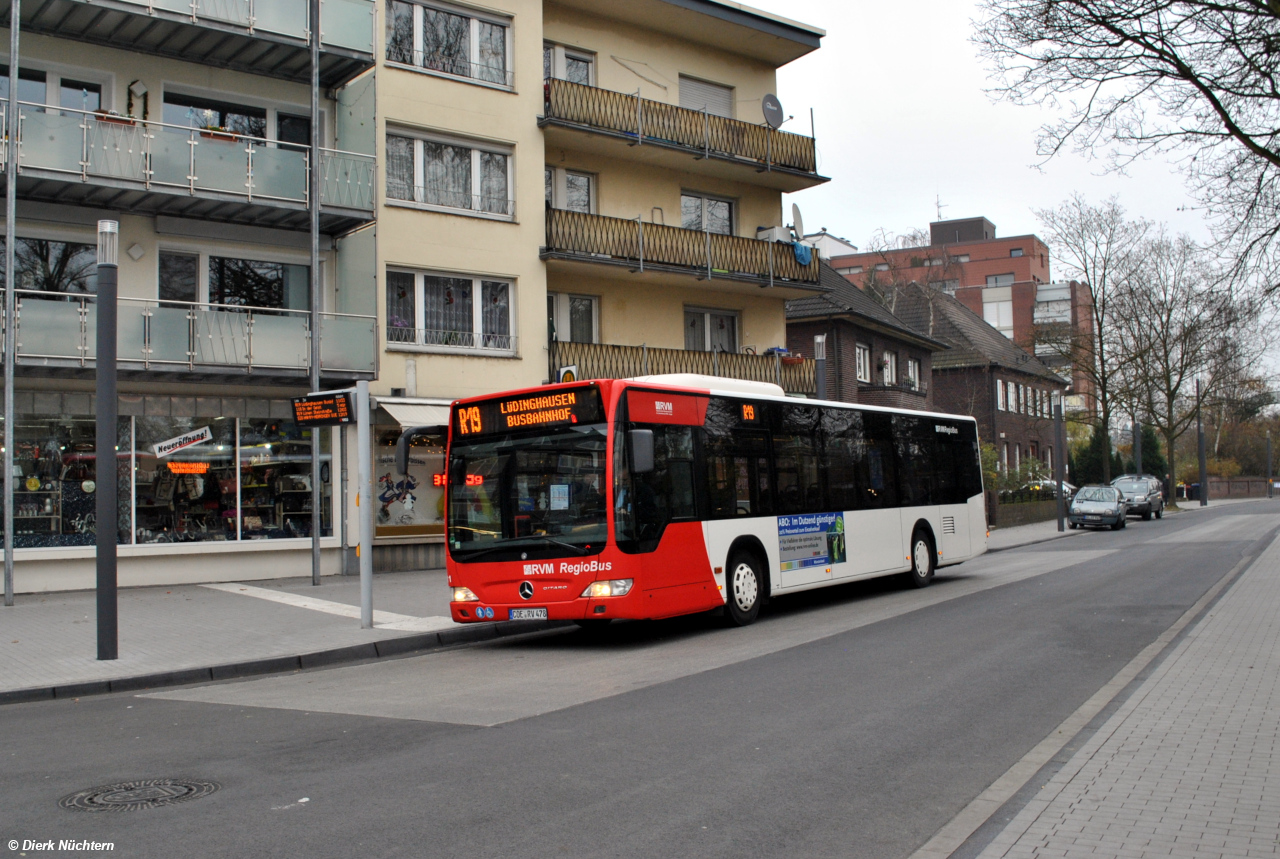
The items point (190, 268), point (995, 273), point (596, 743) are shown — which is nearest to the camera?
point (596, 743)

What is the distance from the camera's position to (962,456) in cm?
1988

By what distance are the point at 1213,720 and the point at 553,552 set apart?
21.5ft

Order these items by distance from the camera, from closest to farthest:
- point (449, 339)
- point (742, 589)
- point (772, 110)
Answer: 1. point (742, 589)
2. point (449, 339)
3. point (772, 110)

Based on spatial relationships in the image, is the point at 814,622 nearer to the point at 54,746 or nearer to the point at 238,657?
the point at 238,657

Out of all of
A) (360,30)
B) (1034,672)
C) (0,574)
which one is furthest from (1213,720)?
(360,30)

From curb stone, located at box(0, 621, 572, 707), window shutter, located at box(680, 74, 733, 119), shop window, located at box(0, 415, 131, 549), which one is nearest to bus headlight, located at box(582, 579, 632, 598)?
curb stone, located at box(0, 621, 572, 707)

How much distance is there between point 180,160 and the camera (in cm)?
1822

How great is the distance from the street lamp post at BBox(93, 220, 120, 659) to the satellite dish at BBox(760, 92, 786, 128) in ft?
68.9

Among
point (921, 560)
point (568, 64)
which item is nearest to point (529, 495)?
point (921, 560)

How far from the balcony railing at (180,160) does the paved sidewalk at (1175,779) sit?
1610 cm

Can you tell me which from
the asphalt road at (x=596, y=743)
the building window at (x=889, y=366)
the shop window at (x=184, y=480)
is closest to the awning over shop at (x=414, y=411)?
the shop window at (x=184, y=480)

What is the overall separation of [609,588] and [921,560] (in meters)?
8.54

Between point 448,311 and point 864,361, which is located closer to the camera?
point 448,311

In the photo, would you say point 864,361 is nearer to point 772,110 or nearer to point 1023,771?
point 772,110
